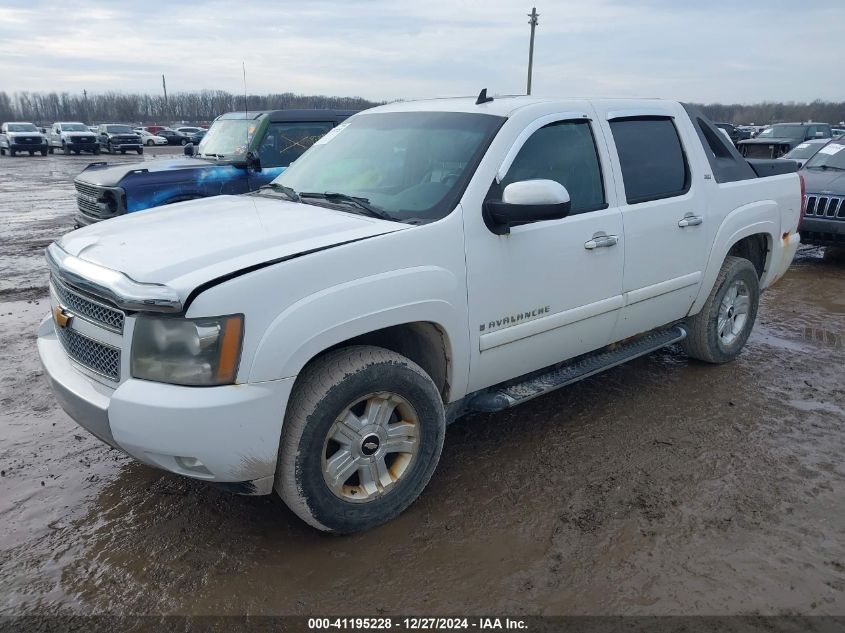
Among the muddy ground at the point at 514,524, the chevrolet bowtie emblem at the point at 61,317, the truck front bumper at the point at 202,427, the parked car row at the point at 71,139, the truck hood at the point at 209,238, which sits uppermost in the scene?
the truck hood at the point at 209,238

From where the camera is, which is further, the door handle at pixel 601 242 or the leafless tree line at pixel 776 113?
the leafless tree line at pixel 776 113

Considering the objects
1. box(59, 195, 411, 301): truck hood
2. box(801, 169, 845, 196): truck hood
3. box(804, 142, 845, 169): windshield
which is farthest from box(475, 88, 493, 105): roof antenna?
box(804, 142, 845, 169): windshield

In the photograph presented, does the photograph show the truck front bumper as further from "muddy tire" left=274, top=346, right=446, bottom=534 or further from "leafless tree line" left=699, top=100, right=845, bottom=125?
"leafless tree line" left=699, top=100, right=845, bottom=125

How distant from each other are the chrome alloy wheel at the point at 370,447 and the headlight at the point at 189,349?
1.85 feet

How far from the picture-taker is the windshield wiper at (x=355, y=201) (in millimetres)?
3123

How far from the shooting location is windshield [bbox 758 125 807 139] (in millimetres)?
19812

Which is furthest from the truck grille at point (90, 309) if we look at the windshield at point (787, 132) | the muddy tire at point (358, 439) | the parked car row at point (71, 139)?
the parked car row at point (71, 139)

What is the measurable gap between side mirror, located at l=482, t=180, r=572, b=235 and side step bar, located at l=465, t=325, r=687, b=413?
3.07 ft

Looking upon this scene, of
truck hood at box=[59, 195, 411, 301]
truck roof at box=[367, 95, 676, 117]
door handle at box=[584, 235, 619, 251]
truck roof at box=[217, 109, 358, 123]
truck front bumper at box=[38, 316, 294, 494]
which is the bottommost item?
truck front bumper at box=[38, 316, 294, 494]

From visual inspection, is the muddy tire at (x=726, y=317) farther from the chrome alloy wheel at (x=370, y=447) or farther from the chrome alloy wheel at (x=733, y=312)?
the chrome alloy wheel at (x=370, y=447)

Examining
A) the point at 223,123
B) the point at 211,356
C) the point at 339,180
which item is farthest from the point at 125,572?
the point at 223,123

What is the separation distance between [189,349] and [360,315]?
2.21 feet

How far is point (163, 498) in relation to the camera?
3.24 meters

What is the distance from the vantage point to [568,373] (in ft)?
12.3
